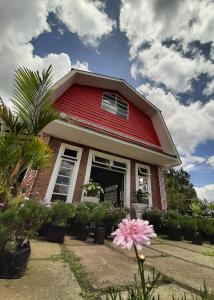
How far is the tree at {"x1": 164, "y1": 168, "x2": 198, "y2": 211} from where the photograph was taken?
21.0 metres

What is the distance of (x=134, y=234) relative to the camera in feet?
3.41

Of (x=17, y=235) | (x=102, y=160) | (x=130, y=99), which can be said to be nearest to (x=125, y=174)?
(x=102, y=160)

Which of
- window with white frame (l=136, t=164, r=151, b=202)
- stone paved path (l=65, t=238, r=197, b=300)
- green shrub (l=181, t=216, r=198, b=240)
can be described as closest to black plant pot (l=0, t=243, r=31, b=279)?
stone paved path (l=65, t=238, r=197, b=300)

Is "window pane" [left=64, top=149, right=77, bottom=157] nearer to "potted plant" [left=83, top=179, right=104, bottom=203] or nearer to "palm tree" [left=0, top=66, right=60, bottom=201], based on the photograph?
"potted plant" [left=83, top=179, right=104, bottom=203]

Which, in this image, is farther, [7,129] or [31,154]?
[7,129]

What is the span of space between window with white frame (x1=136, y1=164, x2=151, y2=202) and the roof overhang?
1.26ft

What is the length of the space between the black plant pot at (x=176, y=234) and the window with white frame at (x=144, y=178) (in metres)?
2.82

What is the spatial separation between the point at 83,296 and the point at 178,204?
21.3 m

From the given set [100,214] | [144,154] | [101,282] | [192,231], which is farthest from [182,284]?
[144,154]

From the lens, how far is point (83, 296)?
182 cm

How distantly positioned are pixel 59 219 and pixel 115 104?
24.8ft

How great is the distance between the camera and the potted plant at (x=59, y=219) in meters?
3.80

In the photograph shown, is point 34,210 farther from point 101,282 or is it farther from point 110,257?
point 110,257

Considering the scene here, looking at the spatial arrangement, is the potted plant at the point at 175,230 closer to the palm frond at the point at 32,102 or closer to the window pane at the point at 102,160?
the window pane at the point at 102,160
